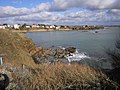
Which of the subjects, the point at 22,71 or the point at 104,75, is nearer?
the point at 104,75

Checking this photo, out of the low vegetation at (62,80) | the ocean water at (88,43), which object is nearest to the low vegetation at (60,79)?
the low vegetation at (62,80)

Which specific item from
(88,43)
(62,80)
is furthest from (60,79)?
(88,43)

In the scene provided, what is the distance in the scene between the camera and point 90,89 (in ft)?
39.1

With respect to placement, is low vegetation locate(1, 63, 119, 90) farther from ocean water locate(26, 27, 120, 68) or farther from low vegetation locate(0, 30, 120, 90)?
ocean water locate(26, 27, 120, 68)

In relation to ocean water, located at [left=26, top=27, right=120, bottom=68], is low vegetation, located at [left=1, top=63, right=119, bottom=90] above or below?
above

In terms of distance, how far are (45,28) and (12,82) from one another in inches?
7398

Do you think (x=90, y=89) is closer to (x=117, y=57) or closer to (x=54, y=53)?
(x=117, y=57)

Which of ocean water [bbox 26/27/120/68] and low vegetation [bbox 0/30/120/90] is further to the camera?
ocean water [bbox 26/27/120/68]

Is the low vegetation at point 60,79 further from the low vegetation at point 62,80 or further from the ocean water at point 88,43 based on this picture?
the ocean water at point 88,43

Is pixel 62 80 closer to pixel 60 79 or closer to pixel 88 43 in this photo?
pixel 60 79

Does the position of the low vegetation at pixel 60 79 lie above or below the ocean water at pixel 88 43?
above

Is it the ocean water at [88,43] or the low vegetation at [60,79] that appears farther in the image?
the ocean water at [88,43]

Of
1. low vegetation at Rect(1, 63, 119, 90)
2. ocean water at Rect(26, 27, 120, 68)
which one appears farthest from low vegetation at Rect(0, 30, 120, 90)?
ocean water at Rect(26, 27, 120, 68)

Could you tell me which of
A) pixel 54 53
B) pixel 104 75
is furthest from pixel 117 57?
pixel 54 53
